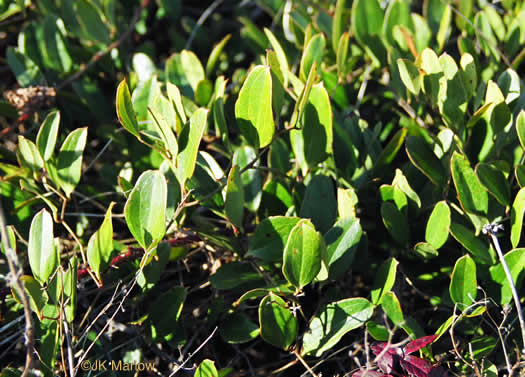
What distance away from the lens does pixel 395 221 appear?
101 cm

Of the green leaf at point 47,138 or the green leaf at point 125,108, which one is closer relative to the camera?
the green leaf at point 125,108

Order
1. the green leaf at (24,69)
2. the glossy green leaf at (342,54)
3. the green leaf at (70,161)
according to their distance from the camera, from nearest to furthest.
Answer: the green leaf at (70,161) → the glossy green leaf at (342,54) → the green leaf at (24,69)

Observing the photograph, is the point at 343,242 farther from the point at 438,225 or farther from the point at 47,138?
the point at 47,138

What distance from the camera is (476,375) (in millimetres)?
901

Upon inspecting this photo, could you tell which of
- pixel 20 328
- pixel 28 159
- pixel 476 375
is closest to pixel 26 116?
pixel 28 159

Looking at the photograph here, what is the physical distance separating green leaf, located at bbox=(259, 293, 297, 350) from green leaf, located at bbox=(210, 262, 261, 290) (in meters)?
0.10

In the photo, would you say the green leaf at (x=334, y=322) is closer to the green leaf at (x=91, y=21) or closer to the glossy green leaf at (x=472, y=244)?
the glossy green leaf at (x=472, y=244)

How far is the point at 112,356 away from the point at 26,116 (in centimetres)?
60

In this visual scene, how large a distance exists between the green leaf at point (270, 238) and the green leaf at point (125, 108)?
28 centimetres

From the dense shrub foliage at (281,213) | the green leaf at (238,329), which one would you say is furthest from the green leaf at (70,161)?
the green leaf at (238,329)

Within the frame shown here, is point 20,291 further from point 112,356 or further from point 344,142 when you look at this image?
point 344,142

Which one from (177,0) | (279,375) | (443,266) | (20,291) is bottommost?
(279,375)

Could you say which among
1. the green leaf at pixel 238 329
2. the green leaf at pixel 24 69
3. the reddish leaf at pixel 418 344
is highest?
the green leaf at pixel 24 69

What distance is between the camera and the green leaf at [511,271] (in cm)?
93
